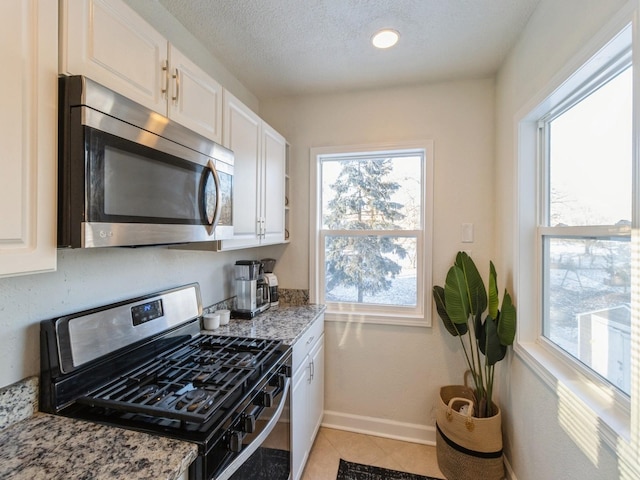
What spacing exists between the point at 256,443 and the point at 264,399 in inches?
5.9

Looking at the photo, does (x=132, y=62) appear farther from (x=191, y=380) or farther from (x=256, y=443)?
(x=256, y=443)

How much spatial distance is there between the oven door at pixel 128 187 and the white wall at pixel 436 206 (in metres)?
1.37

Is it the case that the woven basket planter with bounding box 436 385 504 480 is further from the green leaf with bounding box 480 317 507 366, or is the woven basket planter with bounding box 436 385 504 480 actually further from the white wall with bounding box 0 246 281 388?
the white wall with bounding box 0 246 281 388

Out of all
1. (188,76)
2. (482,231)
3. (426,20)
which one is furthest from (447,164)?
(188,76)

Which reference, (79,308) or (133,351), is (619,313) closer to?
(133,351)

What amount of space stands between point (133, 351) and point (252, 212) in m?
0.94

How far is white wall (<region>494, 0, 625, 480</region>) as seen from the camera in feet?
3.69

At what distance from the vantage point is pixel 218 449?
3.03 feet

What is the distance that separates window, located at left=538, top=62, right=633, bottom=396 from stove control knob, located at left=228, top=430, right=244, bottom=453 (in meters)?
1.33

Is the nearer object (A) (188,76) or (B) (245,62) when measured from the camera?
(A) (188,76)

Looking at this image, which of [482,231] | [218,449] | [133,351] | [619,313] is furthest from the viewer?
[482,231]

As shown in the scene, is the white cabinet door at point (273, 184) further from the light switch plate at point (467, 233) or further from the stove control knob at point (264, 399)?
the light switch plate at point (467, 233)

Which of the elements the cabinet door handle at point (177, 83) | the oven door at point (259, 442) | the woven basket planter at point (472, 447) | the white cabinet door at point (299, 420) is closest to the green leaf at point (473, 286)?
the woven basket planter at point (472, 447)

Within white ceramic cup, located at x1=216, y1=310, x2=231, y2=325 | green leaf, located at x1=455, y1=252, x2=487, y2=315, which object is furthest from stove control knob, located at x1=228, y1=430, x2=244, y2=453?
green leaf, located at x1=455, y1=252, x2=487, y2=315
